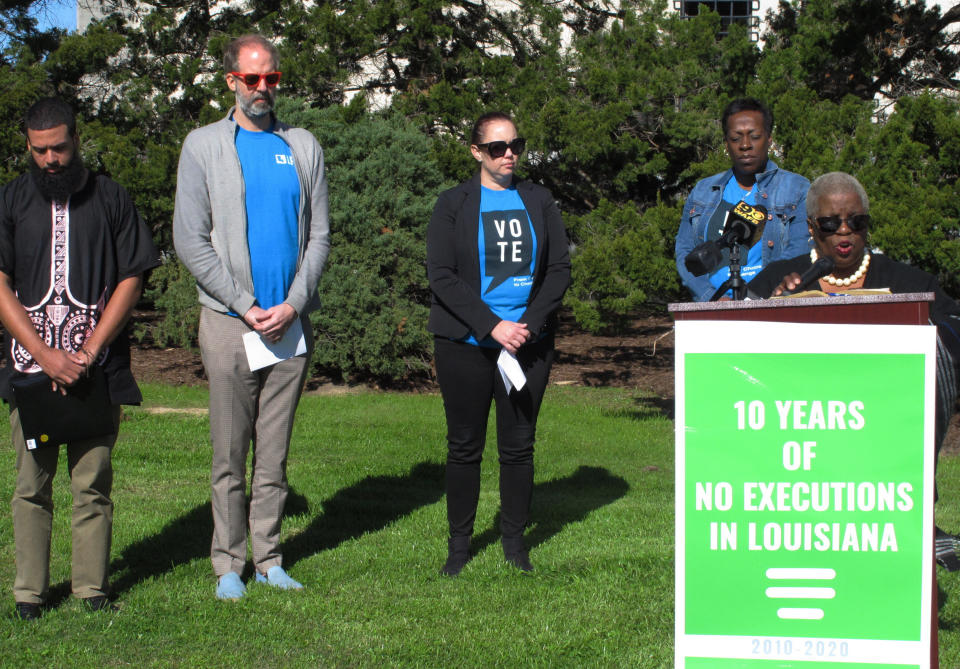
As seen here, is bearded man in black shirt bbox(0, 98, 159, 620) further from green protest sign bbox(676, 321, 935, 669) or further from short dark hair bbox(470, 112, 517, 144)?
green protest sign bbox(676, 321, 935, 669)

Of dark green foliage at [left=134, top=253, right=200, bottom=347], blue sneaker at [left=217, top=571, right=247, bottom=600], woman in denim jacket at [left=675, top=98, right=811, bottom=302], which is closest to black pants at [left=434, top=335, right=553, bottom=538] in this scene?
woman in denim jacket at [left=675, top=98, right=811, bottom=302]

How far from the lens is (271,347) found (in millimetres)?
4805

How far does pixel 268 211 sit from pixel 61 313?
0.99 metres

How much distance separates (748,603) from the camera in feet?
9.93

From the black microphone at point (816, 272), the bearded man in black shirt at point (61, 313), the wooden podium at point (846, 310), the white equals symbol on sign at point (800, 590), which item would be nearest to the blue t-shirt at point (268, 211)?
the bearded man in black shirt at point (61, 313)

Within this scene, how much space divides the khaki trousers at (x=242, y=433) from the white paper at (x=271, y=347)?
4 cm

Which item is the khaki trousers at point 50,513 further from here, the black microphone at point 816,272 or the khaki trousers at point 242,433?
the black microphone at point 816,272

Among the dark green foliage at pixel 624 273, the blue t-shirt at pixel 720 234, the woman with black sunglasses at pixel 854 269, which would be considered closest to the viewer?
the woman with black sunglasses at pixel 854 269

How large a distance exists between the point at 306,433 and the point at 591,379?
4.72m

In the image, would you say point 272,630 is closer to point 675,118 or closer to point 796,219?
point 796,219

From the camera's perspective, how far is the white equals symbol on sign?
301cm

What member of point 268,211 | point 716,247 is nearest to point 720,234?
point 716,247

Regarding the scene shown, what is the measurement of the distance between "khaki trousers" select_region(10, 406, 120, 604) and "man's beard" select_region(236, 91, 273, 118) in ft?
4.72

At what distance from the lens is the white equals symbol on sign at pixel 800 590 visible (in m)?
3.01
